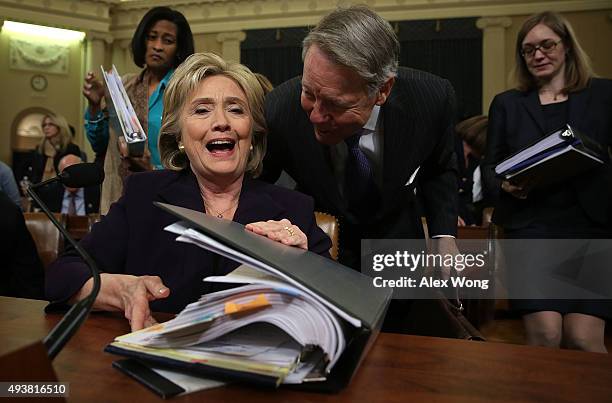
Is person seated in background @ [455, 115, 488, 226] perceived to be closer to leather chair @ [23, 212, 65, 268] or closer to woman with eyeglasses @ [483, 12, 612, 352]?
woman with eyeglasses @ [483, 12, 612, 352]

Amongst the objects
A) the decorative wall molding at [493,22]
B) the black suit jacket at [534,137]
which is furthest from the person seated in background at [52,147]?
the decorative wall molding at [493,22]

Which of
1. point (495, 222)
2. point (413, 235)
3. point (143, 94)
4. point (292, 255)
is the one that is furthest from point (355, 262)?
point (143, 94)

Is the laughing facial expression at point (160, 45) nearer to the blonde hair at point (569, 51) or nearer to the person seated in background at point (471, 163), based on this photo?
the blonde hair at point (569, 51)

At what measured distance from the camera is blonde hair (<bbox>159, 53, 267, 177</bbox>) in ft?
5.98

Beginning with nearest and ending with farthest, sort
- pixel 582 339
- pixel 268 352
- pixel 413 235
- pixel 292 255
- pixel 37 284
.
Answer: pixel 268 352 → pixel 292 255 → pixel 37 284 → pixel 413 235 → pixel 582 339

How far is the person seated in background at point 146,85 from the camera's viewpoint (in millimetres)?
3012

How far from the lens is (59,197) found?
6.26 meters

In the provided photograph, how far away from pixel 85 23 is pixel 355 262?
1351 cm

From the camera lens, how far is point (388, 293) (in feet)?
3.54

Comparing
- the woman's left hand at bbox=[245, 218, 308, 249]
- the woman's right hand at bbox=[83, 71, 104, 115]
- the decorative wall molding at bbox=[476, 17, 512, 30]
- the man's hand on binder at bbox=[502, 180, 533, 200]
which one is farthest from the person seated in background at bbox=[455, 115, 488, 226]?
the decorative wall molding at bbox=[476, 17, 512, 30]

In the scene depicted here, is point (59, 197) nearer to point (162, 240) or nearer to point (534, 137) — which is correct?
point (534, 137)

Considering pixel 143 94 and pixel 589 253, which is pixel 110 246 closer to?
pixel 143 94

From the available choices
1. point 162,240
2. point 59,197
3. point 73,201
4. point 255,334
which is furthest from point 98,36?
point 255,334

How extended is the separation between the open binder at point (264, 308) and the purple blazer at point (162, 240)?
54 centimetres
